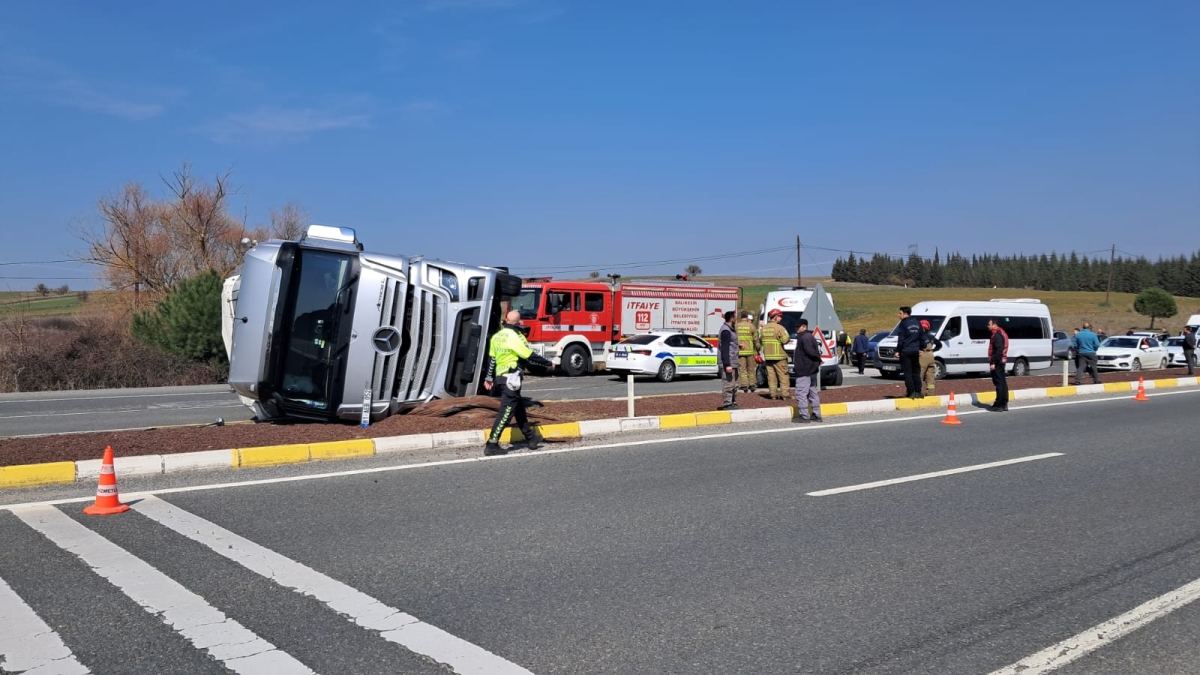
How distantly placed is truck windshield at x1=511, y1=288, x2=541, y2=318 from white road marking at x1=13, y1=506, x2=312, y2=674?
18943mm

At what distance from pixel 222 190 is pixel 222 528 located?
3951 centimetres

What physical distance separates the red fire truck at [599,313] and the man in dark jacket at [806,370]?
12.4 meters

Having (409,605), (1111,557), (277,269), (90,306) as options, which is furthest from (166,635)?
(90,306)

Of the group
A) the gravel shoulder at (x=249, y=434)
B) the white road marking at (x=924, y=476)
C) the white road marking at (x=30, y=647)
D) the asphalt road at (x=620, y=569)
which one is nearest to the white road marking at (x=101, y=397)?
the gravel shoulder at (x=249, y=434)

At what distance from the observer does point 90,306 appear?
38719 millimetres

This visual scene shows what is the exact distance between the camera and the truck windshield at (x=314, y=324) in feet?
36.9

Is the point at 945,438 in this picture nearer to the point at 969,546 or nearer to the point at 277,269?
the point at 969,546

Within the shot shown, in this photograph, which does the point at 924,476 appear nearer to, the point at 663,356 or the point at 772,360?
the point at 772,360

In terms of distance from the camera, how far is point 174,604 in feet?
16.4

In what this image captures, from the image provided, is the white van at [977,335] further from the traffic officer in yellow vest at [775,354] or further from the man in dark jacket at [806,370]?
the man in dark jacket at [806,370]

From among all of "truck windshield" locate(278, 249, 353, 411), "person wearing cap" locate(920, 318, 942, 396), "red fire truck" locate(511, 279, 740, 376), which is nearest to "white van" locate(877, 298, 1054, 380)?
"red fire truck" locate(511, 279, 740, 376)

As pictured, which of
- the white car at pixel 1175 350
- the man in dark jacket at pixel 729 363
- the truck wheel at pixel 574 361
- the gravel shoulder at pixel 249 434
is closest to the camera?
the gravel shoulder at pixel 249 434

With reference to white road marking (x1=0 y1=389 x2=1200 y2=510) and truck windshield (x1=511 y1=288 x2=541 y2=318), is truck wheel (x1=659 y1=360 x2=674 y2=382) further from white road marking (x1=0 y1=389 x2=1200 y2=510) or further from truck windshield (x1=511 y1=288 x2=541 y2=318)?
white road marking (x1=0 y1=389 x2=1200 y2=510)

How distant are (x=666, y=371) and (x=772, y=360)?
7578 millimetres
